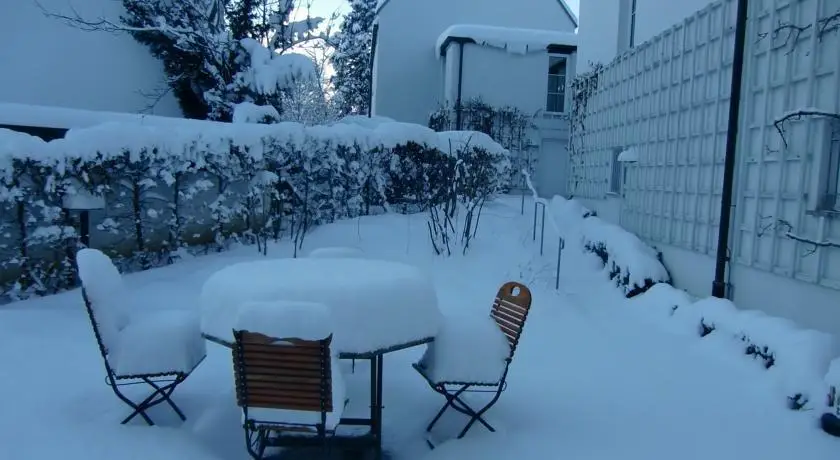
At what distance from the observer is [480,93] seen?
17156 mm

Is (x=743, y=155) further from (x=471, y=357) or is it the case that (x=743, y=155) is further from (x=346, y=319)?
(x=346, y=319)

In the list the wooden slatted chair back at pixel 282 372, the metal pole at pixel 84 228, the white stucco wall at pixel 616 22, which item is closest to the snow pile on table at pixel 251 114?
the metal pole at pixel 84 228

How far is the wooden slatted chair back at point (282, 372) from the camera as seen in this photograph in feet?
8.29

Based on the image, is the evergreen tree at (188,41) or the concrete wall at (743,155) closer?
the concrete wall at (743,155)

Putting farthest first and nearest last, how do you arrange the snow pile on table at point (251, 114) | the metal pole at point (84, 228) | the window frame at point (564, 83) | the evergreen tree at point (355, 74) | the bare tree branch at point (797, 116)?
the evergreen tree at point (355, 74) < the window frame at point (564, 83) < the snow pile on table at point (251, 114) < the metal pole at point (84, 228) < the bare tree branch at point (797, 116)

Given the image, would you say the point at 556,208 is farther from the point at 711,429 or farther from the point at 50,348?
the point at 50,348

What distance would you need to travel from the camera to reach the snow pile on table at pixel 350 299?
9.43 feet

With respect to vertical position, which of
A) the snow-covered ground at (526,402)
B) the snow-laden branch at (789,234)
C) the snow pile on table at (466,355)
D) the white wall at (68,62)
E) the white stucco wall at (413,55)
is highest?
the white stucco wall at (413,55)

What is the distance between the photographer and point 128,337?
125 inches

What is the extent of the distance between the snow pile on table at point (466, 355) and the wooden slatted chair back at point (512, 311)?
10 cm

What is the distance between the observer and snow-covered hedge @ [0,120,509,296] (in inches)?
219

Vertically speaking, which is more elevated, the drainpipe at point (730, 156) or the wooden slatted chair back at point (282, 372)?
the drainpipe at point (730, 156)

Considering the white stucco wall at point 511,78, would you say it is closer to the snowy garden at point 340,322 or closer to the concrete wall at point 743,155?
the snowy garden at point 340,322

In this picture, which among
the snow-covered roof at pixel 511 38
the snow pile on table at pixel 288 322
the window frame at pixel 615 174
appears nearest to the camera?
the snow pile on table at pixel 288 322
